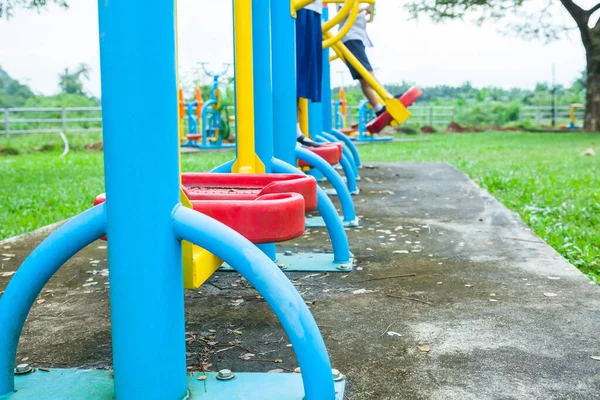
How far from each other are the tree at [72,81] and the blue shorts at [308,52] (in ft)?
46.0

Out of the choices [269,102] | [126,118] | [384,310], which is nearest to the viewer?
[126,118]

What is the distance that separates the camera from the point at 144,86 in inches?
38.4

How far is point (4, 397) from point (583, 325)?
1.20 metres

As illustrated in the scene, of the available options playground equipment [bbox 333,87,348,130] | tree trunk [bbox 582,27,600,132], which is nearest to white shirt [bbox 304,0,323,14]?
playground equipment [bbox 333,87,348,130]

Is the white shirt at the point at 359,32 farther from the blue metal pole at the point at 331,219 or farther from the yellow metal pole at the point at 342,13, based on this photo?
the blue metal pole at the point at 331,219

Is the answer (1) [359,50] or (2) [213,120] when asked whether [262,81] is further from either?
(2) [213,120]

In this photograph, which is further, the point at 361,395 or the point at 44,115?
the point at 44,115

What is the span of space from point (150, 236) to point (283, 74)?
4.71 ft

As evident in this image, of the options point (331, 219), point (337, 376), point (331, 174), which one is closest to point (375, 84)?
point (331, 174)

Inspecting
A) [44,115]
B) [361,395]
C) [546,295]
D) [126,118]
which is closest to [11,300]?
[126,118]

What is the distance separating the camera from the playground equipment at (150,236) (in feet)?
3.19

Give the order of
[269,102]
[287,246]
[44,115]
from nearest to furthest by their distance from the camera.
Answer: [269,102], [287,246], [44,115]

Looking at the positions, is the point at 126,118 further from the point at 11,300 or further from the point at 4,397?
the point at 4,397

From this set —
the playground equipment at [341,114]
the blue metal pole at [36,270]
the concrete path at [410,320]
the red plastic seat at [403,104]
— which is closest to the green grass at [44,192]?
the concrete path at [410,320]
